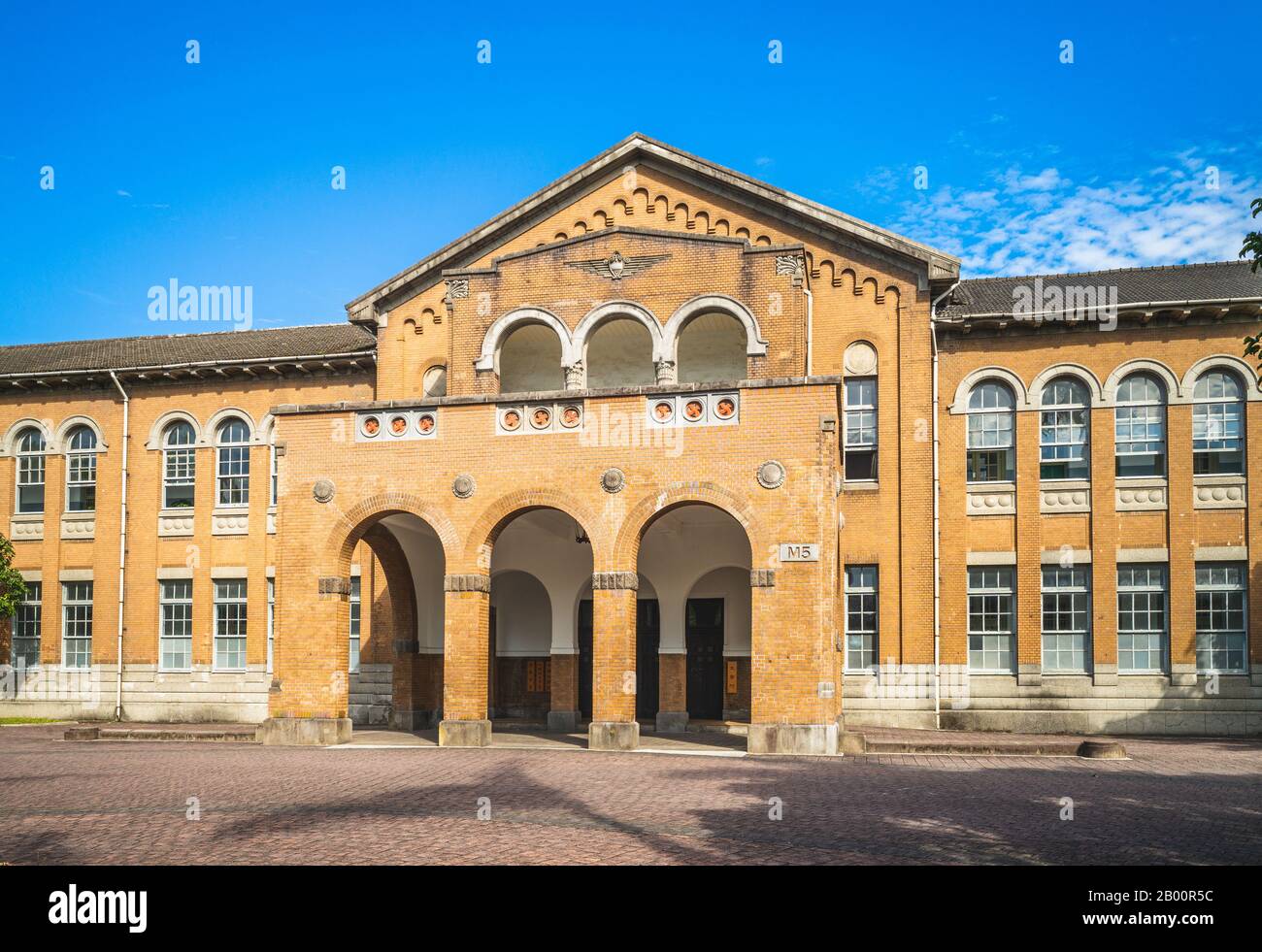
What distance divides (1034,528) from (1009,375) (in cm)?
338

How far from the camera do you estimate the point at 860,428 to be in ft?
83.8

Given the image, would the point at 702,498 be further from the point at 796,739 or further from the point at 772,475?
the point at 796,739

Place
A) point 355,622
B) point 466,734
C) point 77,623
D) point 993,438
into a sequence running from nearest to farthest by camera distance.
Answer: point 466,734, point 993,438, point 355,622, point 77,623

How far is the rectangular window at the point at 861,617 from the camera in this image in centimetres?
2497

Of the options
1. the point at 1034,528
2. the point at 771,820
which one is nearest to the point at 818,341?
the point at 1034,528

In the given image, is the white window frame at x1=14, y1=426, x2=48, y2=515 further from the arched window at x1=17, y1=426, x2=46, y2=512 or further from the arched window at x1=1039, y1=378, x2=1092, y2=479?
the arched window at x1=1039, y1=378, x2=1092, y2=479

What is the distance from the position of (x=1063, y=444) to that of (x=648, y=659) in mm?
10280

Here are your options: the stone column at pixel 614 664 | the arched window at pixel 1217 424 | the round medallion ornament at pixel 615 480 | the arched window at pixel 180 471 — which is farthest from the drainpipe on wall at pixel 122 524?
the arched window at pixel 1217 424

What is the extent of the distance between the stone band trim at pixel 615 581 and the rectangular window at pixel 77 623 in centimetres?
1674

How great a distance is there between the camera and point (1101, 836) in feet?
37.2

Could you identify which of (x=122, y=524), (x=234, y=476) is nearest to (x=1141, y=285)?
(x=234, y=476)

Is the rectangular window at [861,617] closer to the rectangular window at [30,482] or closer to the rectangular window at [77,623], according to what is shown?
the rectangular window at [77,623]

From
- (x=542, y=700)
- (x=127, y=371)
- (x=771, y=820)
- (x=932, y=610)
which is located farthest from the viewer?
(x=127, y=371)
